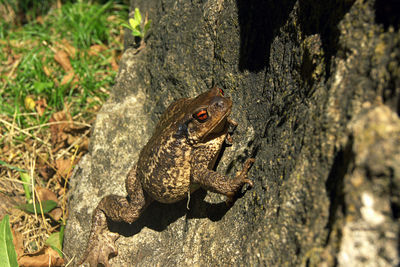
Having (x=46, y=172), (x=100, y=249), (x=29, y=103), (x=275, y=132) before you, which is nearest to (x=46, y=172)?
(x=46, y=172)

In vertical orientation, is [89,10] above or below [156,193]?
above

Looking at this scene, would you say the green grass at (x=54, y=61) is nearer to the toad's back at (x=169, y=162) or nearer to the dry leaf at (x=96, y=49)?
the dry leaf at (x=96, y=49)

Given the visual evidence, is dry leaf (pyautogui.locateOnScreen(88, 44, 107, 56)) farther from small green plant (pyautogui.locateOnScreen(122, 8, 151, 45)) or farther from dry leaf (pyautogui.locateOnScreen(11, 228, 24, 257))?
dry leaf (pyautogui.locateOnScreen(11, 228, 24, 257))

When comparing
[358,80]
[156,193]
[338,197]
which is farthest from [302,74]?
[156,193]

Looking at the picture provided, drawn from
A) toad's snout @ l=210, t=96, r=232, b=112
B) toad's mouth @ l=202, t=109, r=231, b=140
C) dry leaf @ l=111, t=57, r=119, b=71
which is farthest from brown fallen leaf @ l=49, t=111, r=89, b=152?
toad's snout @ l=210, t=96, r=232, b=112

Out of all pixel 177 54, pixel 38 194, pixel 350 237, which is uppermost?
pixel 177 54

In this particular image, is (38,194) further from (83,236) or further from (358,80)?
(358,80)

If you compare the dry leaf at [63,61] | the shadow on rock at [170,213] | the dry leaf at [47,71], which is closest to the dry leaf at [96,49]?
the dry leaf at [63,61]
